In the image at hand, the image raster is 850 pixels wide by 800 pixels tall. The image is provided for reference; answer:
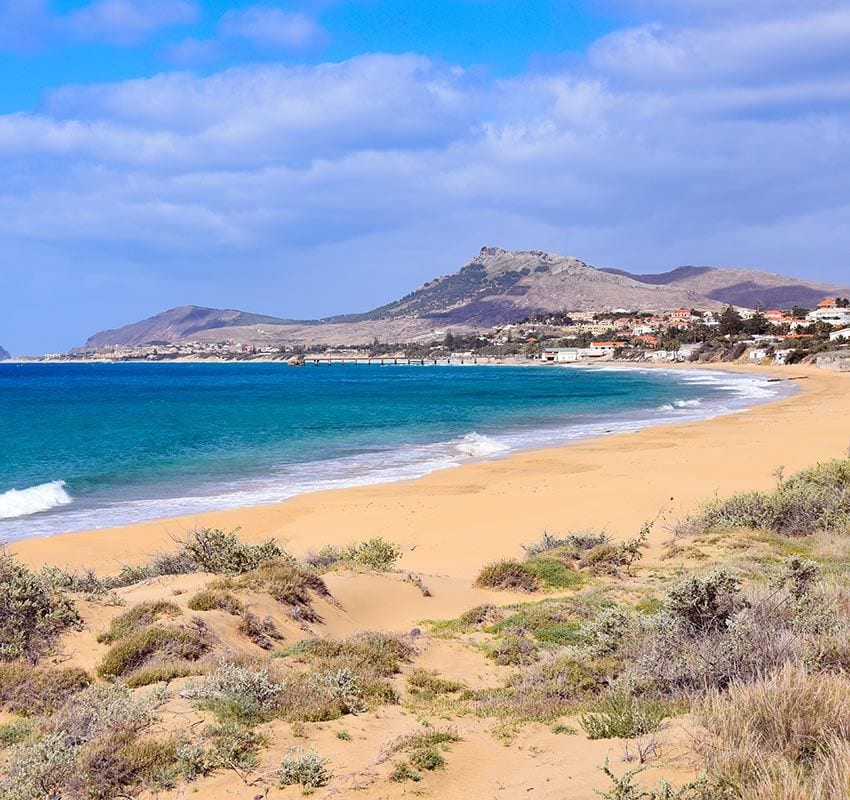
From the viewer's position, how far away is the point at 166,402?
70.1 m

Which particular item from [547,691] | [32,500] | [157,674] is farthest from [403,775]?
[32,500]

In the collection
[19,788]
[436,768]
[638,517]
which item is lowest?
[638,517]

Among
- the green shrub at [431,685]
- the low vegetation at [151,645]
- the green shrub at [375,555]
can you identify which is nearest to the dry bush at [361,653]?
the green shrub at [431,685]

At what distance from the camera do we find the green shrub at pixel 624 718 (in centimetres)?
545

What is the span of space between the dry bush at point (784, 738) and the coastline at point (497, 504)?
9627 millimetres

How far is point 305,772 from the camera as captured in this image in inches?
204

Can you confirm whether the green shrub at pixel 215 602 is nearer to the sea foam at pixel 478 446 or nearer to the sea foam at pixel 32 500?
the sea foam at pixel 32 500

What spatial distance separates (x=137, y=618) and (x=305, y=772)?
4.28m

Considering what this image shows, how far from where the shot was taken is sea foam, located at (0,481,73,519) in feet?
73.3

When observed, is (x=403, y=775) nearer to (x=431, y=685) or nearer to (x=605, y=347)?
(x=431, y=685)

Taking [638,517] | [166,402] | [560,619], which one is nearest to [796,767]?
[560,619]

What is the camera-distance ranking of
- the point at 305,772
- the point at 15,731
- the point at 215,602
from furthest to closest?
the point at 215,602 < the point at 15,731 < the point at 305,772

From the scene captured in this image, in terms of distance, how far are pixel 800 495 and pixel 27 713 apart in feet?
45.5

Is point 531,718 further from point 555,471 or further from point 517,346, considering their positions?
point 517,346
